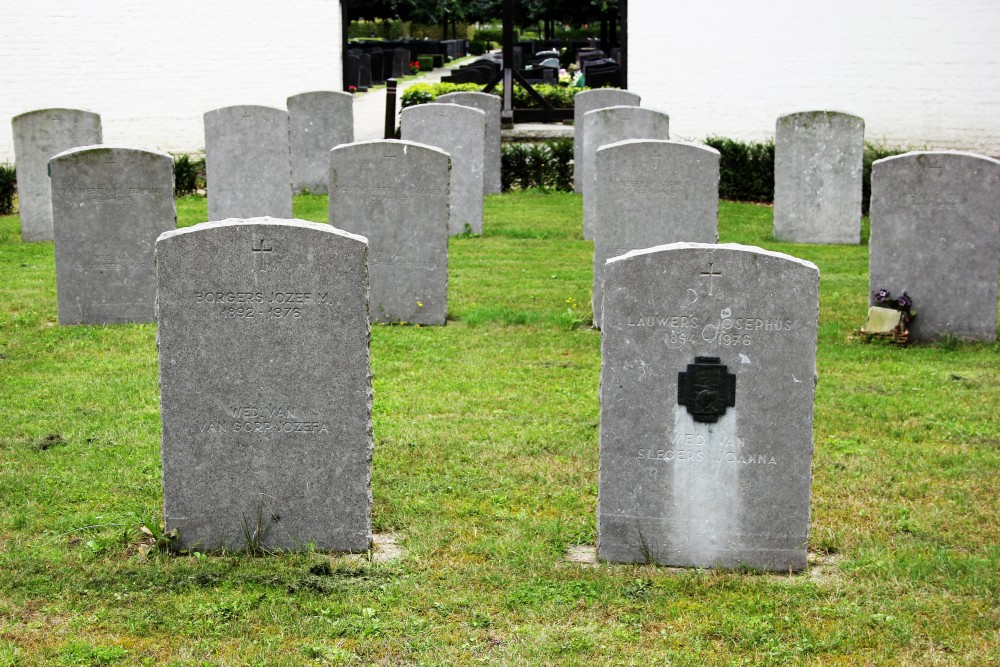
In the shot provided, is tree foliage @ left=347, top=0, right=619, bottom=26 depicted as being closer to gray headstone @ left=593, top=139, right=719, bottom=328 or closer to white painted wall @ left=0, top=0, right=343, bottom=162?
white painted wall @ left=0, top=0, right=343, bottom=162

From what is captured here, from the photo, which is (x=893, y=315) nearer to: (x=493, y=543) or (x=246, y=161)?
(x=493, y=543)

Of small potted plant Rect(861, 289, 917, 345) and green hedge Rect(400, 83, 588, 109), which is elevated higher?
green hedge Rect(400, 83, 588, 109)

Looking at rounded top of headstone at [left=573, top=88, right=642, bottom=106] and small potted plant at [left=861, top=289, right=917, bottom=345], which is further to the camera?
rounded top of headstone at [left=573, top=88, right=642, bottom=106]

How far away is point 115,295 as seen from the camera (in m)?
10.5

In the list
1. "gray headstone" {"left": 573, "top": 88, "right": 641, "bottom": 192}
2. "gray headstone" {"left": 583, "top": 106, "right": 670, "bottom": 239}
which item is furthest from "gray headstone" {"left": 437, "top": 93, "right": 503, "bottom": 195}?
"gray headstone" {"left": 583, "top": 106, "right": 670, "bottom": 239}

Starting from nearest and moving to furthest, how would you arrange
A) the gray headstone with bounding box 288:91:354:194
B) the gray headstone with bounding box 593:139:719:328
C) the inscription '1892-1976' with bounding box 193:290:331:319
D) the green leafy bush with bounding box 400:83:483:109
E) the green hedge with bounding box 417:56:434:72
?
the inscription '1892-1976' with bounding box 193:290:331:319, the gray headstone with bounding box 593:139:719:328, the gray headstone with bounding box 288:91:354:194, the green leafy bush with bounding box 400:83:483:109, the green hedge with bounding box 417:56:434:72

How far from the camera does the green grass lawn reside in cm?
478

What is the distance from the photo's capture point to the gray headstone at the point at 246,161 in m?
14.3

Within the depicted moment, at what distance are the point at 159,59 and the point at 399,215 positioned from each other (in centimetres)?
1376

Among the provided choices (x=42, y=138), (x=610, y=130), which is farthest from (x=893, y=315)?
(x=42, y=138)

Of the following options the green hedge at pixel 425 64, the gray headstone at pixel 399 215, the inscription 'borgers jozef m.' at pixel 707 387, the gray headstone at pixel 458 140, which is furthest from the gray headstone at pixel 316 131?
the green hedge at pixel 425 64

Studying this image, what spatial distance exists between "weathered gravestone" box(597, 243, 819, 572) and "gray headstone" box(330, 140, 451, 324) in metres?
5.20

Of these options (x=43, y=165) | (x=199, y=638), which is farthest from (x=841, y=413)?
(x=43, y=165)

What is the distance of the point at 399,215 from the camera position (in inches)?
412
